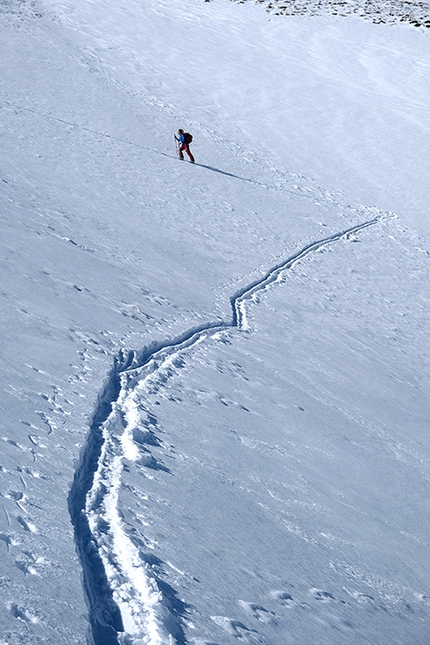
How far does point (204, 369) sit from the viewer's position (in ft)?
24.8

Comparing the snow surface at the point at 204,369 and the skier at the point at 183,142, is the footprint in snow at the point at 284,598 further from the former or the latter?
the skier at the point at 183,142

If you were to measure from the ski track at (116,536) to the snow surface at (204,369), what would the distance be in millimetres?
16

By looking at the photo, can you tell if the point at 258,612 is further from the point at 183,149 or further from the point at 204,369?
the point at 183,149

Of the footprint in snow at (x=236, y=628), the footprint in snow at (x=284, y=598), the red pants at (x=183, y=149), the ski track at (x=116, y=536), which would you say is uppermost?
the red pants at (x=183, y=149)

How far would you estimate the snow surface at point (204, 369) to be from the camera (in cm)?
434

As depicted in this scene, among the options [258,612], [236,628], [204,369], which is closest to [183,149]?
[204,369]

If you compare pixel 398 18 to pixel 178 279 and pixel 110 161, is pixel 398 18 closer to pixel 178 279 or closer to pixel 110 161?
pixel 110 161

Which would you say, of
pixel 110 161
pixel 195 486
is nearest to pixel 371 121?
pixel 110 161

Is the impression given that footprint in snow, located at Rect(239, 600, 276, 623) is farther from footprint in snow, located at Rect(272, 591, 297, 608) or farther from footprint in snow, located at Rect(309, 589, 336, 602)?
footprint in snow, located at Rect(309, 589, 336, 602)

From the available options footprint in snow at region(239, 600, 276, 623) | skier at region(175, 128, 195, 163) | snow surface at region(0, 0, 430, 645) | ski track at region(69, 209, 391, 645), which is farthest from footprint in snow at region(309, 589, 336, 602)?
skier at region(175, 128, 195, 163)

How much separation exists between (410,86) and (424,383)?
16.2 m

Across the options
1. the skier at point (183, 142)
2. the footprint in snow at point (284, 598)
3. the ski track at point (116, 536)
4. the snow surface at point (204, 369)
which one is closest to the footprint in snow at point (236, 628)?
the snow surface at point (204, 369)

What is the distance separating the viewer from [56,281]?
814 cm

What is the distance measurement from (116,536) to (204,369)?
Answer: 319 cm
